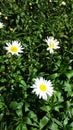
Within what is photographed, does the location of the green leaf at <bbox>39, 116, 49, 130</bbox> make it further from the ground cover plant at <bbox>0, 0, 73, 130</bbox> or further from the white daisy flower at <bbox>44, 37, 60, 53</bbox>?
the white daisy flower at <bbox>44, 37, 60, 53</bbox>

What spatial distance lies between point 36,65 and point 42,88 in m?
0.62

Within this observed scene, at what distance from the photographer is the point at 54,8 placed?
5.54 metres

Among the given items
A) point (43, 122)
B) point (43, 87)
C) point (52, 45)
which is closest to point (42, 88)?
point (43, 87)

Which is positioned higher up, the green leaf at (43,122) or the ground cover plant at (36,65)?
the ground cover plant at (36,65)

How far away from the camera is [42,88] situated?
3.90m

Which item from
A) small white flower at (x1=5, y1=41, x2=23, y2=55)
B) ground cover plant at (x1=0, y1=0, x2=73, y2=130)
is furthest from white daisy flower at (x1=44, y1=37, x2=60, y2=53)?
small white flower at (x1=5, y1=41, x2=23, y2=55)

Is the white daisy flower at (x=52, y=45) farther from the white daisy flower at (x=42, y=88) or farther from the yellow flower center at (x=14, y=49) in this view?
the white daisy flower at (x=42, y=88)

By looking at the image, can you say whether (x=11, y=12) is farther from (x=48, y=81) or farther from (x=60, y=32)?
(x=48, y=81)

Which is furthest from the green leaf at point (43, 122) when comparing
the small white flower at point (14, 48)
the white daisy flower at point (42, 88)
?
the small white flower at point (14, 48)

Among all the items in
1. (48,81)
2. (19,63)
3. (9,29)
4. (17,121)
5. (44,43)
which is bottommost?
(17,121)

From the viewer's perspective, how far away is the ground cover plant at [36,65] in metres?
3.95

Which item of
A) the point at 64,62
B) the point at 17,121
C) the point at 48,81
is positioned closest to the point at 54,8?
the point at 64,62

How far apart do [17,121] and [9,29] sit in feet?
5.18

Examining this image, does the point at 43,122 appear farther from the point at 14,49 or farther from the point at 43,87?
the point at 14,49
